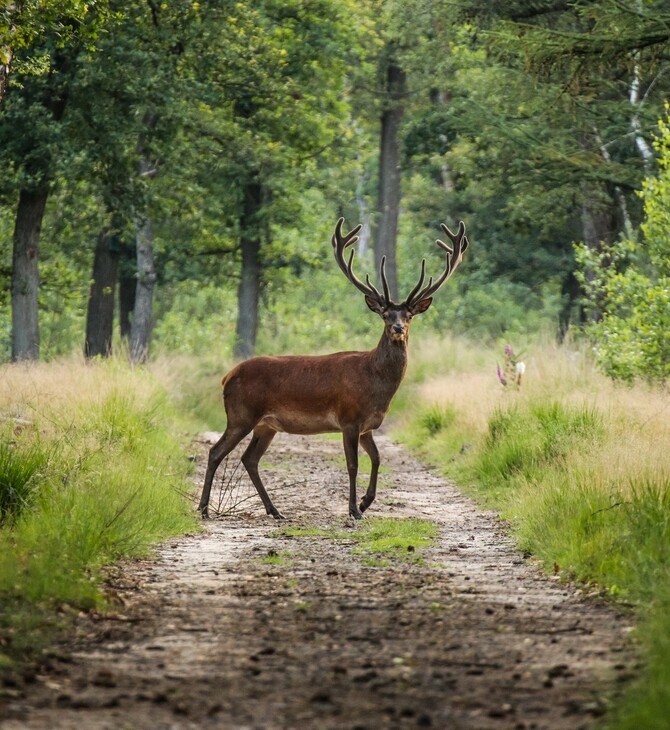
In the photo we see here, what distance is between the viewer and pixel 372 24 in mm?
33406

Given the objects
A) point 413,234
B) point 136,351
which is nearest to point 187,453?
point 136,351

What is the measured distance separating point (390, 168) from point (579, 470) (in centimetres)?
2608

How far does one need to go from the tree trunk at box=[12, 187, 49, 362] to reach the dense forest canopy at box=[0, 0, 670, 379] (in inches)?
1.6

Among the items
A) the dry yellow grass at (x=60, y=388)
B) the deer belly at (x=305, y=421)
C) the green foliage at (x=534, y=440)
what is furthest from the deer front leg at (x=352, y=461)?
the dry yellow grass at (x=60, y=388)

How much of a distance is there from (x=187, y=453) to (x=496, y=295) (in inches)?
980

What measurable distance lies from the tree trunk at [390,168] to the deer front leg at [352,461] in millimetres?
22963

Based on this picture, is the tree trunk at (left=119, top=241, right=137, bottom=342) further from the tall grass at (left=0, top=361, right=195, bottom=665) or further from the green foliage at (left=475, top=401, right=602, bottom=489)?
the green foliage at (left=475, top=401, right=602, bottom=489)

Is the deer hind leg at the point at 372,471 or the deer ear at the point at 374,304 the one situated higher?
the deer ear at the point at 374,304

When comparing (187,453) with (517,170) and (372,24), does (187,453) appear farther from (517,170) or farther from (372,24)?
(372,24)

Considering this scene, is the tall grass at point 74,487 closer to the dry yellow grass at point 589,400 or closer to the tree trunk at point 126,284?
the dry yellow grass at point 589,400

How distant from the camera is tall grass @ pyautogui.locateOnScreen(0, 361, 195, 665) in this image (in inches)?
289

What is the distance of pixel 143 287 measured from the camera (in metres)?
28.4

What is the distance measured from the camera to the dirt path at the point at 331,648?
16.9 ft

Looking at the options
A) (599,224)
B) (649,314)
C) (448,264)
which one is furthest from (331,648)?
(599,224)
